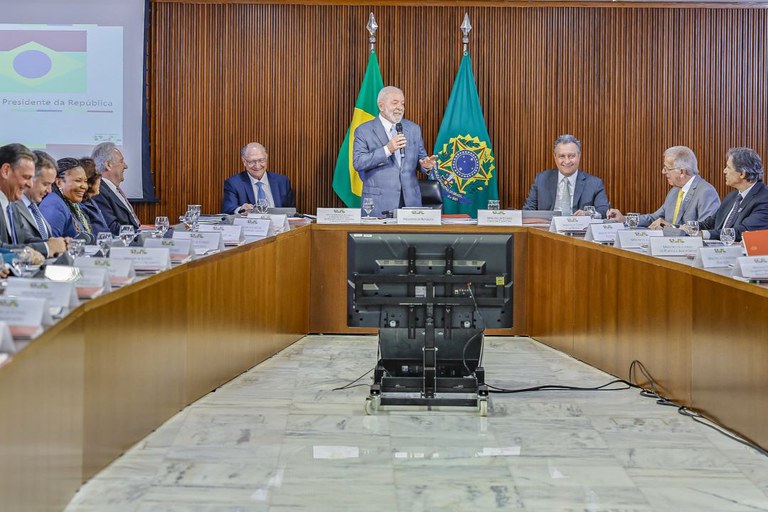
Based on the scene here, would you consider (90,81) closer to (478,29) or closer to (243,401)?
(478,29)

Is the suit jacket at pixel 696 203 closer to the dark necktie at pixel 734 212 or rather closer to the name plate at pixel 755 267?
the dark necktie at pixel 734 212

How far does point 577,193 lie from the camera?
6.77m

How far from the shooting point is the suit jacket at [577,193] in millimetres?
6730

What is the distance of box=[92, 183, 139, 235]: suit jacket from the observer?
596 cm

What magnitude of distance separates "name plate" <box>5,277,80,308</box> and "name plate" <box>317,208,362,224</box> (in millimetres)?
3376

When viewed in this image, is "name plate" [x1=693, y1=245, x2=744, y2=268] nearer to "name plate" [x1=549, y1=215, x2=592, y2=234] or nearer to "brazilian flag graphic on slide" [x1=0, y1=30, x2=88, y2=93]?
"name plate" [x1=549, y1=215, x2=592, y2=234]

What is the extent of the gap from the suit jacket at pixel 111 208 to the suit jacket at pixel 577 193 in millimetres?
2869

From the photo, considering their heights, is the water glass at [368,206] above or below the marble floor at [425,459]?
above

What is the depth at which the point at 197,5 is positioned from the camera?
27.1 feet

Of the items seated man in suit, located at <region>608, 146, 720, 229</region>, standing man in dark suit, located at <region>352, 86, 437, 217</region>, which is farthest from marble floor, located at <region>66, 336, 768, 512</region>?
standing man in dark suit, located at <region>352, 86, 437, 217</region>

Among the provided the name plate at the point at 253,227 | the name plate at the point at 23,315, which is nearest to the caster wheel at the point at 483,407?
the name plate at the point at 253,227

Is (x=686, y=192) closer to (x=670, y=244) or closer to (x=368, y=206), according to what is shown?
(x=670, y=244)

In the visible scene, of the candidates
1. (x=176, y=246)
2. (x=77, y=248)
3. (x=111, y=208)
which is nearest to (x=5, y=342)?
(x=77, y=248)

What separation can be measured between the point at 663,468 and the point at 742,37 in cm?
603
